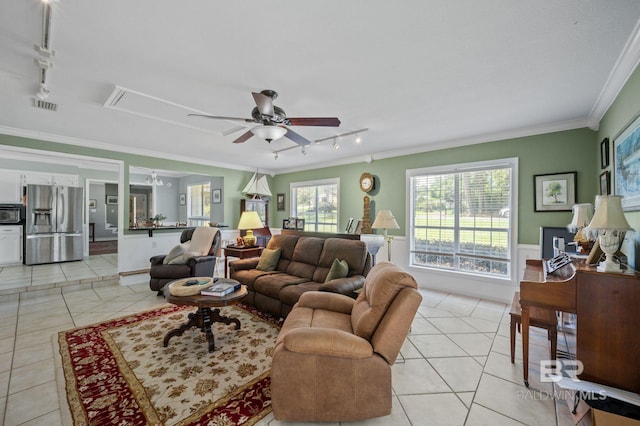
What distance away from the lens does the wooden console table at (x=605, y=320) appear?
64.6 inches

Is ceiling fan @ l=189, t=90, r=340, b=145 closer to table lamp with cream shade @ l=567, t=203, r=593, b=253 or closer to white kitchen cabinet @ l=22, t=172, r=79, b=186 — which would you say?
table lamp with cream shade @ l=567, t=203, r=593, b=253

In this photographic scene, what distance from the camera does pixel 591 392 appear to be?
165cm

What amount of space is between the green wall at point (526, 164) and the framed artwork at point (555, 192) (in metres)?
0.06

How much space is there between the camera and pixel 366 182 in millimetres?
5391

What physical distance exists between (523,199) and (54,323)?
252 inches

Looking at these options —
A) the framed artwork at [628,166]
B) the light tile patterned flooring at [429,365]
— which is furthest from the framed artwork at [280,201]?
the framed artwork at [628,166]

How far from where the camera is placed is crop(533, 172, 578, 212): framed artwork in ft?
11.2

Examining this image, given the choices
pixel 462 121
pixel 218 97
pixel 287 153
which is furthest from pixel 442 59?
pixel 287 153

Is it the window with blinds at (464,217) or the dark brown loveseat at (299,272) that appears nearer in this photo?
the dark brown loveseat at (299,272)

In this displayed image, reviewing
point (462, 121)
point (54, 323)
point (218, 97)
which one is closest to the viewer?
point (218, 97)

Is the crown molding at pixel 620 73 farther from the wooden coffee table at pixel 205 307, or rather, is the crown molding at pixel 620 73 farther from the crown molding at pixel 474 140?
the wooden coffee table at pixel 205 307

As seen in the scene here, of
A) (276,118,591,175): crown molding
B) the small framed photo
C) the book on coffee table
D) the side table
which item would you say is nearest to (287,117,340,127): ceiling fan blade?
the book on coffee table

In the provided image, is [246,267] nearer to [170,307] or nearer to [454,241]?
[170,307]

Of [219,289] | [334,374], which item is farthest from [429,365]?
[219,289]
